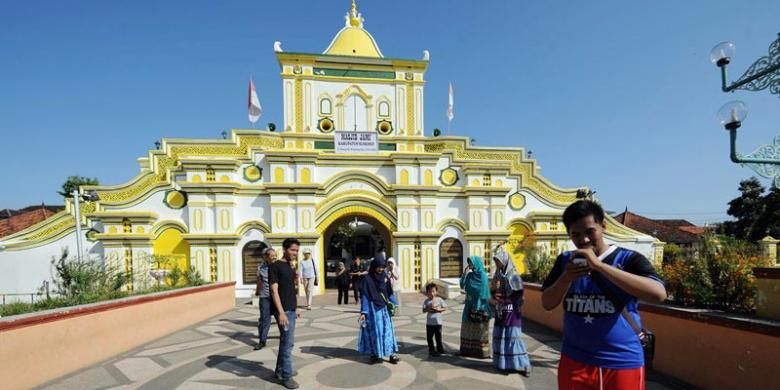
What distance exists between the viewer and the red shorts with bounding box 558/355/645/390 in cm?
207

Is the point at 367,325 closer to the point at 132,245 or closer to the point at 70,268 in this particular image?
the point at 70,268

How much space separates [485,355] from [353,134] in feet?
35.4

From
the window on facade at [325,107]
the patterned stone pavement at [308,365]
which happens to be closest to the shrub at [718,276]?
the patterned stone pavement at [308,365]

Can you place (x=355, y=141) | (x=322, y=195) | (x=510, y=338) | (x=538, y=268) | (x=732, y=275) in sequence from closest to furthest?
(x=732, y=275)
(x=510, y=338)
(x=538, y=268)
(x=322, y=195)
(x=355, y=141)

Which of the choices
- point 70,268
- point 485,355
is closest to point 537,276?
point 485,355

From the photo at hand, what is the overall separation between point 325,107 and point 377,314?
37.7 feet

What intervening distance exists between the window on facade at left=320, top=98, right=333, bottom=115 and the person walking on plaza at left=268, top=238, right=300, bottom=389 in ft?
37.1

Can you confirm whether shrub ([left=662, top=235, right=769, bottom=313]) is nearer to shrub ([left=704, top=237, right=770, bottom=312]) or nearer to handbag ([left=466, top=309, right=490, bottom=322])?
shrub ([left=704, top=237, right=770, bottom=312])

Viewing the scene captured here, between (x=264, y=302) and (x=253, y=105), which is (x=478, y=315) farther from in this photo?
(x=253, y=105)

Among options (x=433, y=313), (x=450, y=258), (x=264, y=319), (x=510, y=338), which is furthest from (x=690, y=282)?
(x=450, y=258)

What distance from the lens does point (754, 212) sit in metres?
22.1

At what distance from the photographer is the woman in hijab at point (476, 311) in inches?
219

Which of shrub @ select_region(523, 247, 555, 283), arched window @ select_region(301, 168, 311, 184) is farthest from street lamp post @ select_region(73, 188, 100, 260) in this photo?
shrub @ select_region(523, 247, 555, 283)

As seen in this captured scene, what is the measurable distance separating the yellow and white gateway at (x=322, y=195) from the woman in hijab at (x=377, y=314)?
8.51 metres
